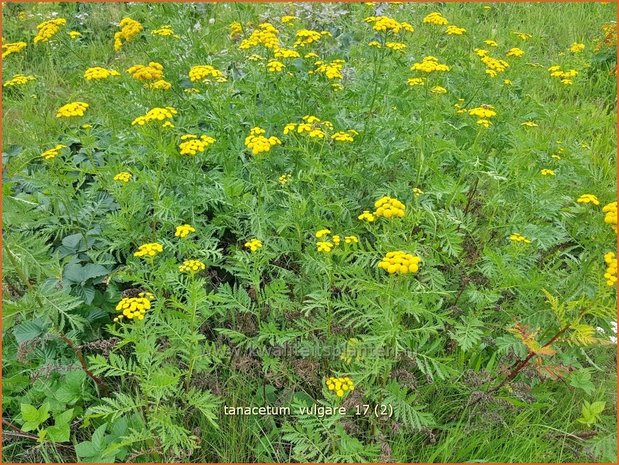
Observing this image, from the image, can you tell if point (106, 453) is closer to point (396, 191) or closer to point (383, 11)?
point (396, 191)

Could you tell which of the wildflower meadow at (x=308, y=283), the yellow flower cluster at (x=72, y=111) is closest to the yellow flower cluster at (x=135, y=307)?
the wildflower meadow at (x=308, y=283)

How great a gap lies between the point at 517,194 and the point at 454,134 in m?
0.69

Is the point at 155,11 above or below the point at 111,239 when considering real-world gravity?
above

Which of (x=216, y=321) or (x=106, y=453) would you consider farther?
(x=216, y=321)

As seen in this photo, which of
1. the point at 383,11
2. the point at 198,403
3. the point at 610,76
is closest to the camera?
the point at 198,403

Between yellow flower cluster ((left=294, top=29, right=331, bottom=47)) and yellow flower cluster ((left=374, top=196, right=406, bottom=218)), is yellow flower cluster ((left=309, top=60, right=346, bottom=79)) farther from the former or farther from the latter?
yellow flower cluster ((left=374, top=196, right=406, bottom=218))

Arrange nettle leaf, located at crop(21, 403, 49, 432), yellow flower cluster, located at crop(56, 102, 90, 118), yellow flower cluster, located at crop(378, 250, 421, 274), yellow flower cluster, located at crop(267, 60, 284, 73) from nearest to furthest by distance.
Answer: yellow flower cluster, located at crop(378, 250, 421, 274) < nettle leaf, located at crop(21, 403, 49, 432) < yellow flower cluster, located at crop(56, 102, 90, 118) < yellow flower cluster, located at crop(267, 60, 284, 73)

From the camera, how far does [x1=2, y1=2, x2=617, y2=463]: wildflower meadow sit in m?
2.36

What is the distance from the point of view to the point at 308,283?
9.34ft

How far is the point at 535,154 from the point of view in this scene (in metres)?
3.32

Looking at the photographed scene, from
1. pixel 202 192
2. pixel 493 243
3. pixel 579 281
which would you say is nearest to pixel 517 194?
pixel 493 243

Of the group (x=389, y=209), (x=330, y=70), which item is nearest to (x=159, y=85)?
(x=330, y=70)

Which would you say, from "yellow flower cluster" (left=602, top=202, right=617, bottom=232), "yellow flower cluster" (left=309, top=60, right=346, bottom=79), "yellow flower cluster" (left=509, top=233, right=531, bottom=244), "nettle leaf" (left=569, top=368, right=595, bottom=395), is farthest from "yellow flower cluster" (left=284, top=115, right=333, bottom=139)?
"nettle leaf" (left=569, top=368, right=595, bottom=395)

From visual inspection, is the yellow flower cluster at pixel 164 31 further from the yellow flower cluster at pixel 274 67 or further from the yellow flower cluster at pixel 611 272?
the yellow flower cluster at pixel 611 272
